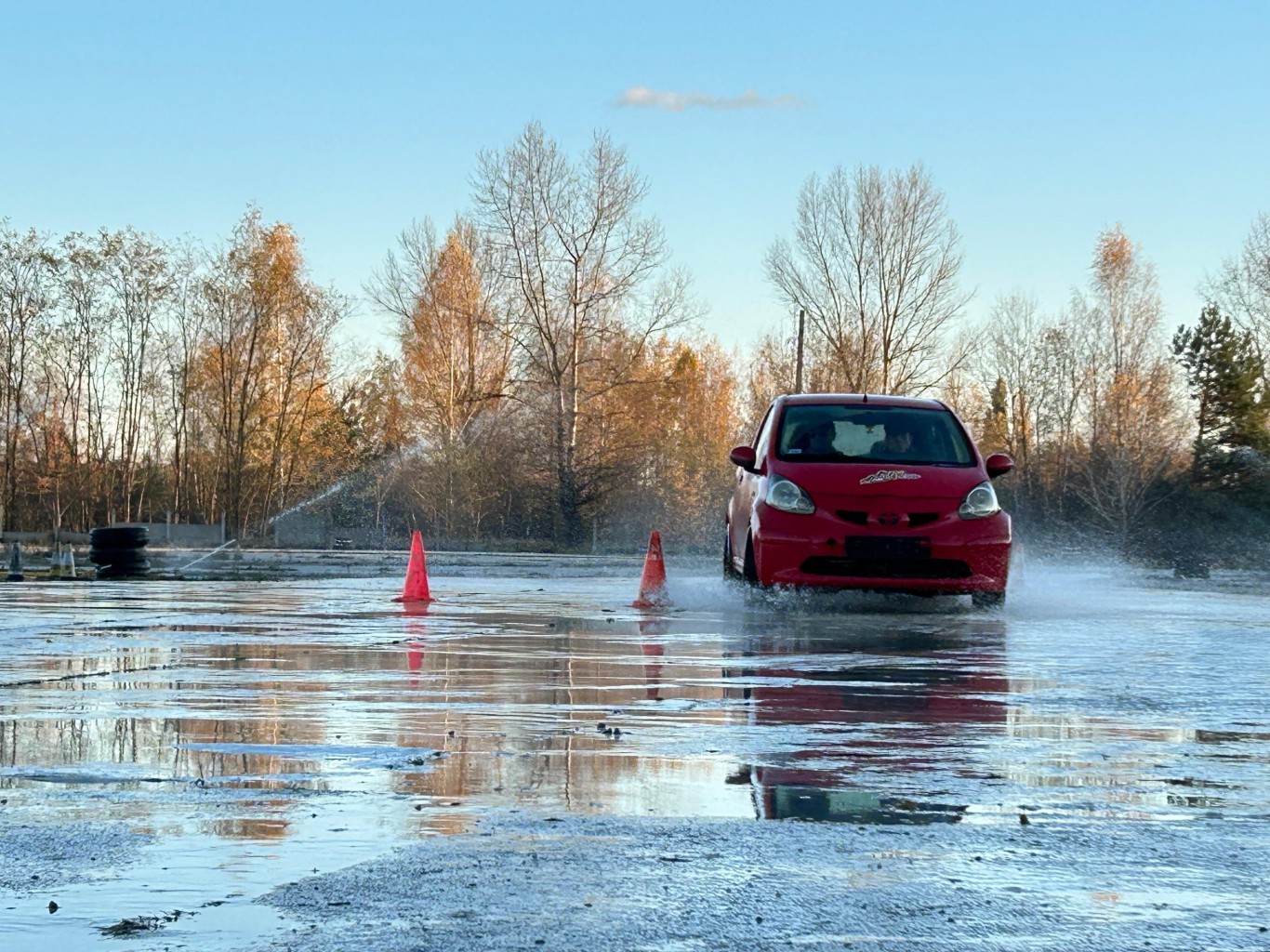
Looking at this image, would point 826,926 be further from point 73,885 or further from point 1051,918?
point 73,885

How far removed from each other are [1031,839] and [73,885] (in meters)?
2.24

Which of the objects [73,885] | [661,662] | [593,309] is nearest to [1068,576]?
[661,662]

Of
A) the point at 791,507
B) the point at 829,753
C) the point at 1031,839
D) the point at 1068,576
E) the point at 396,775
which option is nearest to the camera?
the point at 1031,839

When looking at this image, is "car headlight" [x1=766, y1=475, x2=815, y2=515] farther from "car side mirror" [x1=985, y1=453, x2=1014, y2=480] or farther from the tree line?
the tree line

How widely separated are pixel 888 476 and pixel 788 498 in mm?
780

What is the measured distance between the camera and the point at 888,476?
12.2 metres

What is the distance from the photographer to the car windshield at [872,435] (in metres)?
13.1

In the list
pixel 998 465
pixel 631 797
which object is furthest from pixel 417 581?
pixel 631 797

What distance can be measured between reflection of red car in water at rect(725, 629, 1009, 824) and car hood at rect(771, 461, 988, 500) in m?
2.86

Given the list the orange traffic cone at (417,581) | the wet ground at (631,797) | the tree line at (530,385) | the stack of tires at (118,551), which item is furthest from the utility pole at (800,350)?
the wet ground at (631,797)

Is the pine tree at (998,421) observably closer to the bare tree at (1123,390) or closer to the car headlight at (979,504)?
the bare tree at (1123,390)

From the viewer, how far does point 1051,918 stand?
320 centimetres

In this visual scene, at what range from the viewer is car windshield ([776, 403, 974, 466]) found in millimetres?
13055

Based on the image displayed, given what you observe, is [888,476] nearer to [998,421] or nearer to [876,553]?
[876,553]
